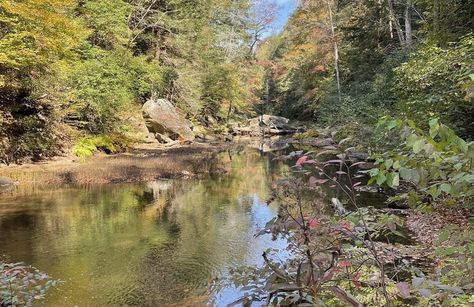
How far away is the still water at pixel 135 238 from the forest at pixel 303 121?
0.18m

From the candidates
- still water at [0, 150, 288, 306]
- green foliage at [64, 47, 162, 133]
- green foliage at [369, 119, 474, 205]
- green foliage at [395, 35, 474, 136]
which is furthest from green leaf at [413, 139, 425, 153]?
green foliage at [64, 47, 162, 133]

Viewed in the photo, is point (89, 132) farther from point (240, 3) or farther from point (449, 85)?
point (240, 3)

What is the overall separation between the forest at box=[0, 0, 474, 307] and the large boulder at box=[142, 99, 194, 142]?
38 centimetres

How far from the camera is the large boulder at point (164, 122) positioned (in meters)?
23.8

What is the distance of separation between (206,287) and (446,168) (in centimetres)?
422

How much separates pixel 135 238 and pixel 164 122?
1734 cm

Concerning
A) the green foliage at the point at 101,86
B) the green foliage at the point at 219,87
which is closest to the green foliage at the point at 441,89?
the green foliage at the point at 101,86

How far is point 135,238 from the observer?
726 centimetres

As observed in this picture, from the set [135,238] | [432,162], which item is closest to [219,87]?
[135,238]

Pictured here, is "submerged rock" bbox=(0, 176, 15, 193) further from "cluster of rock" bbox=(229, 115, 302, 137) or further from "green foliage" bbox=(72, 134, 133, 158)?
"cluster of rock" bbox=(229, 115, 302, 137)

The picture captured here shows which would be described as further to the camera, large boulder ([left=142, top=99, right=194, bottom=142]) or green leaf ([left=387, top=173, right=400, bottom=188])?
large boulder ([left=142, top=99, right=194, bottom=142])

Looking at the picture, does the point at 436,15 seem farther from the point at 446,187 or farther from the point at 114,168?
the point at 114,168

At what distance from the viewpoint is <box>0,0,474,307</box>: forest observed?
1880mm

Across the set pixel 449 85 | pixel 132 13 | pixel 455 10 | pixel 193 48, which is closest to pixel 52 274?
pixel 449 85
